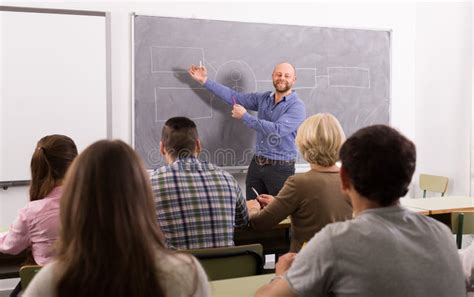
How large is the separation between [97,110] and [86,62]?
39cm

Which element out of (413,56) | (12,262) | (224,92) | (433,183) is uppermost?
(413,56)

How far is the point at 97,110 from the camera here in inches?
176

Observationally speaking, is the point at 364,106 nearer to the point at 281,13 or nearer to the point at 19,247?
the point at 281,13

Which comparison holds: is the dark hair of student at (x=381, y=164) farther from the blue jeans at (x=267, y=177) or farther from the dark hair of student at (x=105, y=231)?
the blue jeans at (x=267, y=177)

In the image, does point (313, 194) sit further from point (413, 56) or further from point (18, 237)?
point (413, 56)

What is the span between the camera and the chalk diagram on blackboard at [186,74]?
469 cm

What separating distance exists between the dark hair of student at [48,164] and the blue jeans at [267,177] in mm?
2437

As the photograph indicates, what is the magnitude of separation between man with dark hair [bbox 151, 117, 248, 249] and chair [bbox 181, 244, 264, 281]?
187mm

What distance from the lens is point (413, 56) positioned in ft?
19.3

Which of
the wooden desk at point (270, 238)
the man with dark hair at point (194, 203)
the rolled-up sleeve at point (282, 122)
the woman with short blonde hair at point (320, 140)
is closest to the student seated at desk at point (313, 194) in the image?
the woman with short blonde hair at point (320, 140)

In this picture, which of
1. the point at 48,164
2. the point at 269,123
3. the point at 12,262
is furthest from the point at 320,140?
the point at 269,123

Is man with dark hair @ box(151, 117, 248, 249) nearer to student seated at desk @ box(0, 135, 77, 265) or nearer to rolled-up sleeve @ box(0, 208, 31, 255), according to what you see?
student seated at desk @ box(0, 135, 77, 265)

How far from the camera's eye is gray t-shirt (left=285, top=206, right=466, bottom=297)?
132cm

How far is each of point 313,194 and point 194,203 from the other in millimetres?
541
